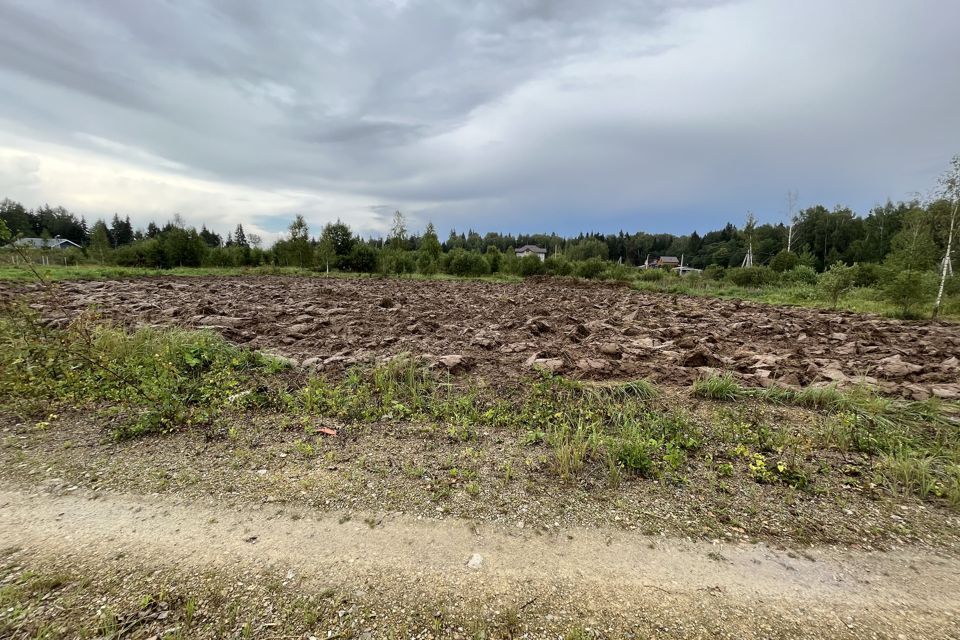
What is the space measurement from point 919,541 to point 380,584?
3840 millimetres

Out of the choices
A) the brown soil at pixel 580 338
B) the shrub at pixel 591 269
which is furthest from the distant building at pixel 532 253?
the brown soil at pixel 580 338

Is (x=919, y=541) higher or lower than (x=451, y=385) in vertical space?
lower

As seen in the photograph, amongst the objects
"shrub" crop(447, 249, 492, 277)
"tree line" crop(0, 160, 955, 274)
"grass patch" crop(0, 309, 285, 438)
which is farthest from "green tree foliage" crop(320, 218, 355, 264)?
"grass patch" crop(0, 309, 285, 438)

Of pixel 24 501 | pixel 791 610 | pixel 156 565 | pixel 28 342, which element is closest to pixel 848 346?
pixel 791 610

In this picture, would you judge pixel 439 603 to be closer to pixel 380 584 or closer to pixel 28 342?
pixel 380 584

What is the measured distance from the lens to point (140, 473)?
3436mm

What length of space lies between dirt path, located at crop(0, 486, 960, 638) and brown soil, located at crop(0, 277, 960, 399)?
3278 mm

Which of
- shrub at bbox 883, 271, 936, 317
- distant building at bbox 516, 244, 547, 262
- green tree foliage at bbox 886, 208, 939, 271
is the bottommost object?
shrub at bbox 883, 271, 936, 317

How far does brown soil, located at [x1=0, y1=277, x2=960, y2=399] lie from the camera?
20.8 ft

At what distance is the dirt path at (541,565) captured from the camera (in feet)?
7.30

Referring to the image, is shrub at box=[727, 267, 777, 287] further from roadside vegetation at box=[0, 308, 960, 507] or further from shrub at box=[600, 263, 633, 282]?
roadside vegetation at box=[0, 308, 960, 507]

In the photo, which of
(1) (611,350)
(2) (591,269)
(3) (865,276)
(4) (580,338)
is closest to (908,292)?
(3) (865,276)

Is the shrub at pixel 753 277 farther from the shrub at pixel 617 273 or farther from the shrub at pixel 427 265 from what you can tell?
the shrub at pixel 427 265

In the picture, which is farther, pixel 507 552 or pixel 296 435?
pixel 296 435
